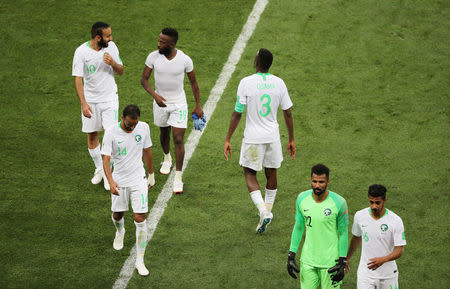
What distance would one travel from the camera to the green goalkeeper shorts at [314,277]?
723cm

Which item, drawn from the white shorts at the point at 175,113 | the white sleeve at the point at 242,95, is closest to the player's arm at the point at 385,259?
the white sleeve at the point at 242,95

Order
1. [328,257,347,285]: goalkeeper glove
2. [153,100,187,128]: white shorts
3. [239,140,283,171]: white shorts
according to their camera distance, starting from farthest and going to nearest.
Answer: [153,100,187,128]: white shorts
[239,140,283,171]: white shorts
[328,257,347,285]: goalkeeper glove

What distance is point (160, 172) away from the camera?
35.2 feet

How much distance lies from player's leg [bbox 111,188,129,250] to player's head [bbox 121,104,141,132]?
81 centimetres

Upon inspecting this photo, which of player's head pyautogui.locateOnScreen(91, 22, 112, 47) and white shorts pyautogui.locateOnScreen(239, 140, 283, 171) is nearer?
white shorts pyautogui.locateOnScreen(239, 140, 283, 171)

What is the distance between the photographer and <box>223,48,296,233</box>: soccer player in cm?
877

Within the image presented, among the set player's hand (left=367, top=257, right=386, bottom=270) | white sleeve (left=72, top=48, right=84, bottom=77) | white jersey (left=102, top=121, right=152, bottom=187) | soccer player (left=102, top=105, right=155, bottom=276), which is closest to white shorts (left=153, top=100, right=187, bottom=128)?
white sleeve (left=72, top=48, right=84, bottom=77)

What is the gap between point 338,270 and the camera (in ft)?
23.4

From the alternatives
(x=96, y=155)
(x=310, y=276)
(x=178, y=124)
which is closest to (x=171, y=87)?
(x=178, y=124)

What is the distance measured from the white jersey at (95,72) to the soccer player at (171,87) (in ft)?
1.73

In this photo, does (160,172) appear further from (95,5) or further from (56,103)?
(95,5)

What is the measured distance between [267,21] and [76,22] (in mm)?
3720

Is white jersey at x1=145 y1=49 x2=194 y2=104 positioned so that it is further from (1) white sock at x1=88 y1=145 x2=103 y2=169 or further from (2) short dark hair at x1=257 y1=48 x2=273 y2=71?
(2) short dark hair at x1=257 y1=48 x2=273 y2=71

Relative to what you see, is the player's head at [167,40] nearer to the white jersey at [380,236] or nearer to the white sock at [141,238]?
the white sock at [141,238]
